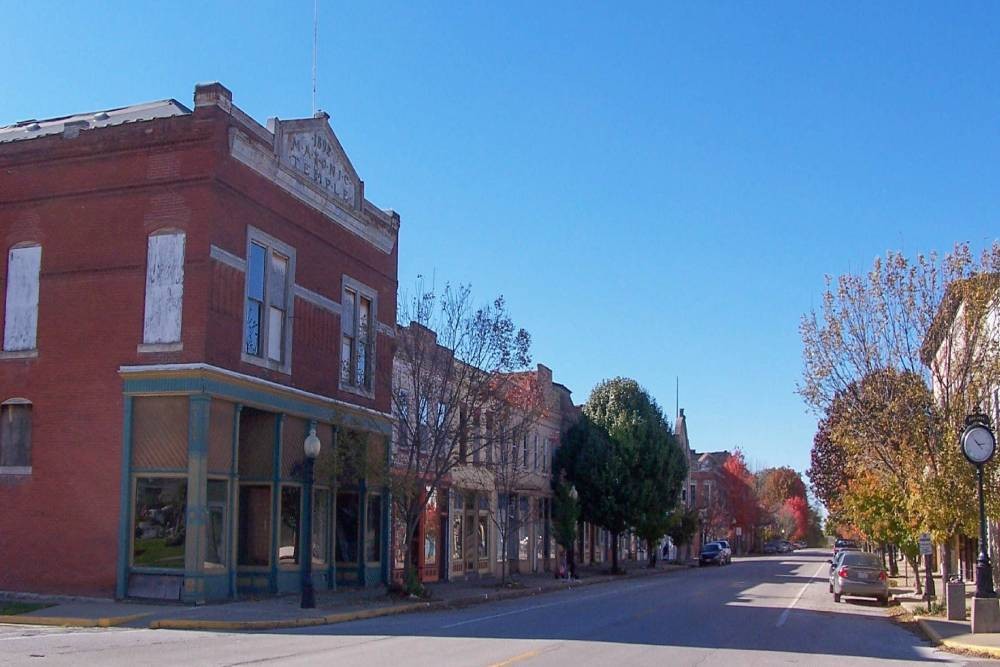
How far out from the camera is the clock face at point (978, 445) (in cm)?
2122

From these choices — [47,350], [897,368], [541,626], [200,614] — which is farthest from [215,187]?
[897,368]

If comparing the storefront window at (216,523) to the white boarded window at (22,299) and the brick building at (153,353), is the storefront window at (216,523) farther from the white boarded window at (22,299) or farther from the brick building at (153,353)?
the white boarded window at (22,299)

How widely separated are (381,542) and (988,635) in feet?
57.9

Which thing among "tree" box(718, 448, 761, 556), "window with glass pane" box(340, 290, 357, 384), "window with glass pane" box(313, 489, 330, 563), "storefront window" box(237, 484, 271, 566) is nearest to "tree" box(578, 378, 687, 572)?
"window with glass pane" box(340, 290, 357, 384)

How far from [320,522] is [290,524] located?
1671 mm

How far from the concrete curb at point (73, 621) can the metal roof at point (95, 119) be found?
11183 mm

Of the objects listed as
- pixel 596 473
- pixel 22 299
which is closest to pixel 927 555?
pixel 596 473

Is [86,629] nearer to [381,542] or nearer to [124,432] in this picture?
[124,432]

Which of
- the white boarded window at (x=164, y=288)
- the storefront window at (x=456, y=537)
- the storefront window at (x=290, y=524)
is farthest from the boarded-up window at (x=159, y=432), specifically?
the storefront window at (x=456, y=537)

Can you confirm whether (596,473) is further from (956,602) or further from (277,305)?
(956,602)

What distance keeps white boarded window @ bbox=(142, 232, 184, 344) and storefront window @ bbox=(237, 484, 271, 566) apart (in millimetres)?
4899

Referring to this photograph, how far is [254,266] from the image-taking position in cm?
2595

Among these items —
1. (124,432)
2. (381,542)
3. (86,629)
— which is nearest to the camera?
(86,629)

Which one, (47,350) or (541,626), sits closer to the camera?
(541,626)
